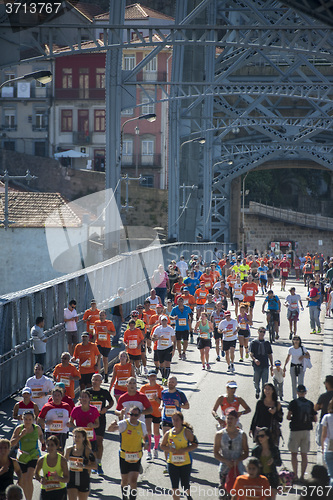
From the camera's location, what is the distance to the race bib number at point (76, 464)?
36.2 ft

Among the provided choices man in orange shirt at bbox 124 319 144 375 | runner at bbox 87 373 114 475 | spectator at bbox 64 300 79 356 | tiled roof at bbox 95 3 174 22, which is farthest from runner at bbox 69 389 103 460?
tiled roof at bbox 95 3 174 22

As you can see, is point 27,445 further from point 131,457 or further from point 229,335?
point 229,335

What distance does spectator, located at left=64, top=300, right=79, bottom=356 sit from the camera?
69.8ft

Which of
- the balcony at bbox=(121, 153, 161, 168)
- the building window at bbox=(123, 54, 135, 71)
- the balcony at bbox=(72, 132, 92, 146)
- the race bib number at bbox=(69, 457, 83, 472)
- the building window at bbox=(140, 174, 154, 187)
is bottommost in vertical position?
the race bib number at bbox=(69, 457, 83, 472)

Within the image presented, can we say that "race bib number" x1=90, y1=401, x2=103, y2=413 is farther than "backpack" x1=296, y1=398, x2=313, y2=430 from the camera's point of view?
Yes

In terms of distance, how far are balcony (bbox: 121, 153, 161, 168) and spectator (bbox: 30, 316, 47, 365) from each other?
202 ft

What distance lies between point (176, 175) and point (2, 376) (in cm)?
2432

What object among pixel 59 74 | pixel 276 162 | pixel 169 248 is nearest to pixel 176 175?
pixel 169 248

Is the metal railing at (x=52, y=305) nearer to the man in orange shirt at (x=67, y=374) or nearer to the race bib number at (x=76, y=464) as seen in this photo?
the man in orange shirt at (x=67, y=374)

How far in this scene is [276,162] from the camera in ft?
223

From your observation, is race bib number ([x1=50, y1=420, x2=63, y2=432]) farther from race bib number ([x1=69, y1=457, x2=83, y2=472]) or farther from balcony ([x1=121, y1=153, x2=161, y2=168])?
balcony ([x1=121, y1=153, x2=161, y2=168])

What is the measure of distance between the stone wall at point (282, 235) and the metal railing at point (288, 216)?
501mm

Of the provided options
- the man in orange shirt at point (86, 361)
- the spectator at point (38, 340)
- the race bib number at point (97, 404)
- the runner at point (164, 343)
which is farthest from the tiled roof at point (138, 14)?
the race bib number at point (97, 404)

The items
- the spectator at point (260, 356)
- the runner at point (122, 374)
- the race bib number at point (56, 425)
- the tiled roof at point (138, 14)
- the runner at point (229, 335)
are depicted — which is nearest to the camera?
the race bib number at point (56, 425)
